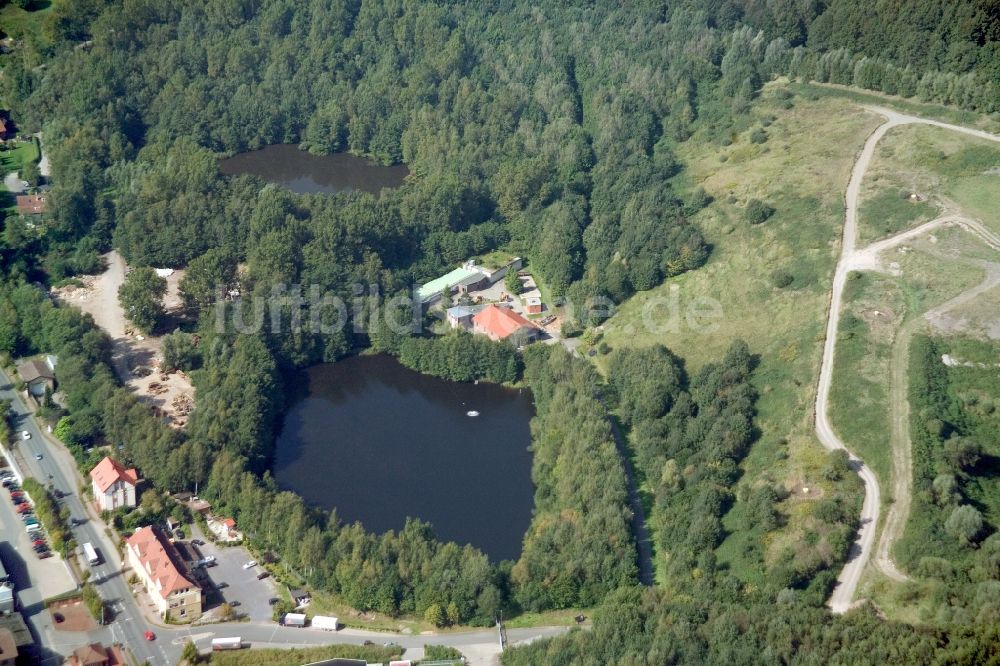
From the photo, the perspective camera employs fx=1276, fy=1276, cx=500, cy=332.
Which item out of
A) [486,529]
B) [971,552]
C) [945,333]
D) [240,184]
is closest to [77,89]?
[240,184]

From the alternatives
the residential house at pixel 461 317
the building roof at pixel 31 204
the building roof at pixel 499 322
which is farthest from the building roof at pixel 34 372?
the building roof at pixel 499 322

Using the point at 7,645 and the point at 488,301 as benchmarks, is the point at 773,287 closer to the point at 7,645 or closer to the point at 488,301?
the point at 488,301

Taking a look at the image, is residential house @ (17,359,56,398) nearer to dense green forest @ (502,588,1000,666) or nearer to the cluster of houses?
the cluster of houses

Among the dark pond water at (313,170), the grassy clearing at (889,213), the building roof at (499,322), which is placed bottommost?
the dark pond water at (313,170)

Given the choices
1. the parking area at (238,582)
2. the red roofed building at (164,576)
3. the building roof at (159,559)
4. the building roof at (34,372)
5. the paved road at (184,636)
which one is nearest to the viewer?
the paved road at (184,636)

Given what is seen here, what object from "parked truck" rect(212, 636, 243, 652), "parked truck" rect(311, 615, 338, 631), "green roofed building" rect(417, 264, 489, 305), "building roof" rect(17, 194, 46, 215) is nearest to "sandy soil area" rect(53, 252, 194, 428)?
"building roof" rect(17, 194, 46, 215)

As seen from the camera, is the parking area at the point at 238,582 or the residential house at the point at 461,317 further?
the residential house at the point at 461,317

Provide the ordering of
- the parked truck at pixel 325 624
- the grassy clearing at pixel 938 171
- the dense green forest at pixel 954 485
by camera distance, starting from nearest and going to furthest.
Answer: the dense green forest at pixel 954 485 < the parked truck at pixel 325 624 < the grassy clearing at pixel 938 171

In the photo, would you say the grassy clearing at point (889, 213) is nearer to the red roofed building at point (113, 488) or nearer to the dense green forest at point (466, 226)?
the dense green forest at point (466, 226)
